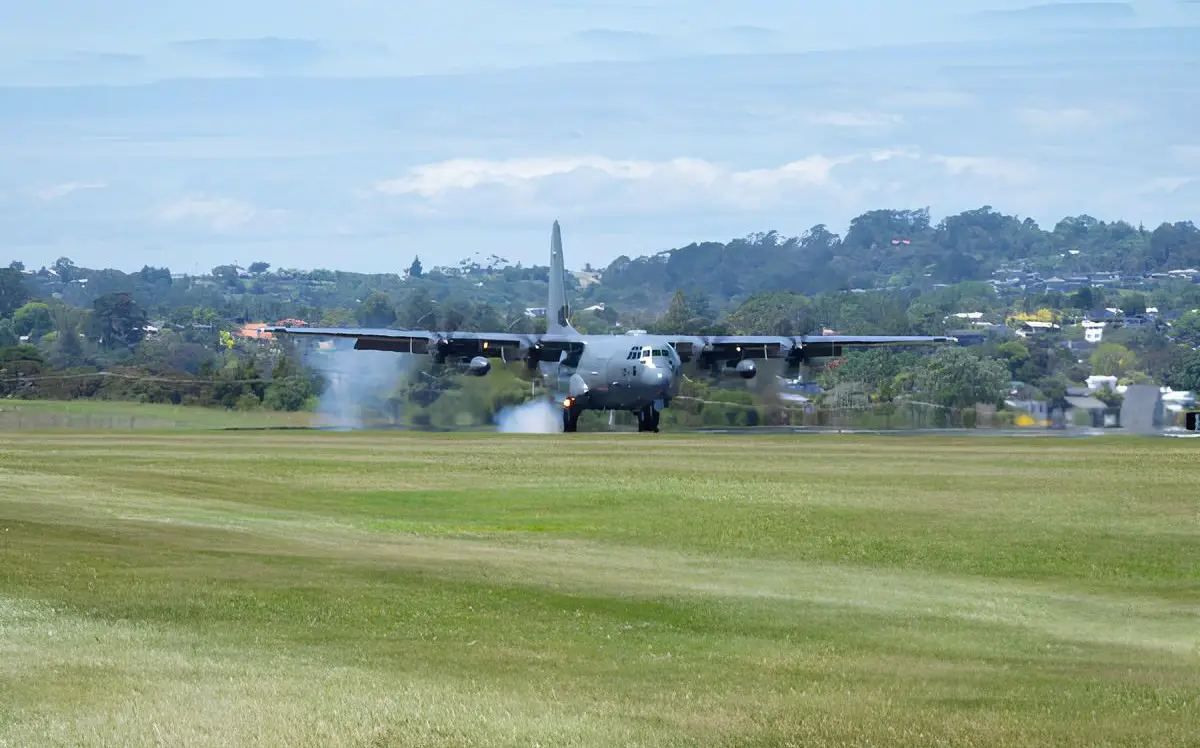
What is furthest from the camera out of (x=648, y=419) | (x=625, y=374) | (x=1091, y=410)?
(x=1091, y=410)

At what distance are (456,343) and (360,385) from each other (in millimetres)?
9368

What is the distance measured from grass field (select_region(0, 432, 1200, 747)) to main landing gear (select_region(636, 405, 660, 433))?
3766 centimetres

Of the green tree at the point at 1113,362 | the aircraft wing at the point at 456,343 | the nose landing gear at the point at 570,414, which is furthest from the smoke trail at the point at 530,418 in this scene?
the green tree at the point at 1113,362

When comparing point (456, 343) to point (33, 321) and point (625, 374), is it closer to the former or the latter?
point (625, 374)

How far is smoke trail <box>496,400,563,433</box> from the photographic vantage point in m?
86.1

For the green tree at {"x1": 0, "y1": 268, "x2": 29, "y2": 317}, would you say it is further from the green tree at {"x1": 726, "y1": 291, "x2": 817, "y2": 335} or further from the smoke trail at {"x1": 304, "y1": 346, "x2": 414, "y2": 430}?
the smoke trail at {"x1": 304, "y1": 346, "x2": 414, "y2": 430}

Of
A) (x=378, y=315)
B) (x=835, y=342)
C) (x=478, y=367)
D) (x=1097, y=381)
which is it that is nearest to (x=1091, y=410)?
(x=835, y=342)

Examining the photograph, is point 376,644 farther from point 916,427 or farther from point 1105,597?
point 916,427

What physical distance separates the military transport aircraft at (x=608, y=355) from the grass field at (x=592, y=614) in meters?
34.3

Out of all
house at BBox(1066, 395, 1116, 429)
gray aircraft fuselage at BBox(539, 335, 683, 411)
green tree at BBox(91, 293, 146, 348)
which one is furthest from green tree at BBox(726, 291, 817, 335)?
gray aircraft fuselage at BBox(539, 335, 683, 411)

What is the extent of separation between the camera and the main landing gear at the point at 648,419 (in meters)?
82.1

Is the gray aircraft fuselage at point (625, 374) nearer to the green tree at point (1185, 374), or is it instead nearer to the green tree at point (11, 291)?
the green tree at point (1185, 374)

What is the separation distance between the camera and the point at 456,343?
82.5m

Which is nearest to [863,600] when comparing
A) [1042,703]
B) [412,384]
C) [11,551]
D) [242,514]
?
[1042,703]
